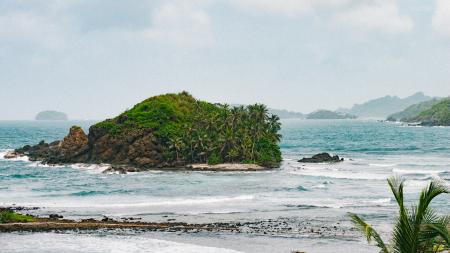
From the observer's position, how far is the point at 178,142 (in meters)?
114

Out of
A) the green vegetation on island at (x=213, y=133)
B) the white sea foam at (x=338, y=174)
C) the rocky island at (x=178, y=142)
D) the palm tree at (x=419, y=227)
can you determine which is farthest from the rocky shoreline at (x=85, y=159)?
the palm tree at (x=419, y=227)

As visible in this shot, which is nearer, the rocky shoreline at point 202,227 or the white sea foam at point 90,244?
the white sea foam at point 90,244

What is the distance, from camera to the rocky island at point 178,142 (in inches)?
4510

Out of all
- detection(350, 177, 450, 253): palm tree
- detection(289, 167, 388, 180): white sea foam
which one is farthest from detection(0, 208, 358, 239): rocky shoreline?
detection(289, 167, 388, 180): white sea foam

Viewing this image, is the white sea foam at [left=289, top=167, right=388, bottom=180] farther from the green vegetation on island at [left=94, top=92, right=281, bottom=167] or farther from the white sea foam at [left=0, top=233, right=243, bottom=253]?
the white sea foam at [left=0, top=233, right=243, bottom=253]

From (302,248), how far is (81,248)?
17817 mm

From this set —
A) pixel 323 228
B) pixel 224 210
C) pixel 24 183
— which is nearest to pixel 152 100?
pixel 24 183

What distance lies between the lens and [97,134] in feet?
406

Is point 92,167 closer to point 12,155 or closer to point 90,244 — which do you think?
point 12,155

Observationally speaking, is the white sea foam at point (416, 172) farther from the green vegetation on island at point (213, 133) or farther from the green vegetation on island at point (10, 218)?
the green vegetation on island at point (10, 218)

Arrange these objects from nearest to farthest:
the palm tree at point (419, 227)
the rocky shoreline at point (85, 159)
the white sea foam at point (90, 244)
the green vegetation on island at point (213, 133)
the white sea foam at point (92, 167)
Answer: the palm tree at point (419, 227) → the white sea foam at point (90, 244) → the white sea foam at point (92, 167) → the rocky shoreline at point (85, 159) → the green vegetation on island at point (213, 133)

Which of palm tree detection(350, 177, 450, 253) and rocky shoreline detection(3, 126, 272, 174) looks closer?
palm tree detection(350, 177, 450, 253)

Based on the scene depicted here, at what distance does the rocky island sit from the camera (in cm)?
11456

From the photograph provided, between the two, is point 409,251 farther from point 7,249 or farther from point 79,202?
point 79,202
